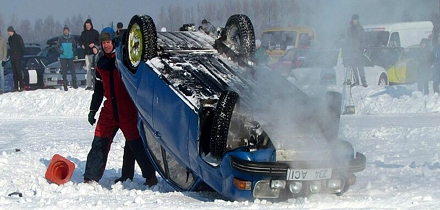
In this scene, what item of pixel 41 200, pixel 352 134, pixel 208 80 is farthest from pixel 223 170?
pixel 352 134

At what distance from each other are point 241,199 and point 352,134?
6.50 m

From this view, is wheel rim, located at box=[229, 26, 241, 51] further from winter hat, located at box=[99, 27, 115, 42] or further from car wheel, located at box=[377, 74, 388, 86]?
car wheel, located at box=[377, 74, 388, 86]

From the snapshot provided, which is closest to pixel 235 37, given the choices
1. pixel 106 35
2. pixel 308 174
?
pixel 106 35

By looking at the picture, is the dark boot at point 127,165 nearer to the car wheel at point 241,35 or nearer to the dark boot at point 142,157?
the dark boot at point 142,157

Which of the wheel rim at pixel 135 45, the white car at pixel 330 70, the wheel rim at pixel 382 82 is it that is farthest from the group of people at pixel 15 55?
the wheel rim at pixel 135 45

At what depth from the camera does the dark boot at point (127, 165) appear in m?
9.55

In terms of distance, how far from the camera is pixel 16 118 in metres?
19.0

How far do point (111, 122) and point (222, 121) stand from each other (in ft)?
8.48

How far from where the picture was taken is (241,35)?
898 cm

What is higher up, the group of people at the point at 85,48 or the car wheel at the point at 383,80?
the group of people at the point at 85,48

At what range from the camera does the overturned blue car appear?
275 inches

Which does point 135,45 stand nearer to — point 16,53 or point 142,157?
point 142,157

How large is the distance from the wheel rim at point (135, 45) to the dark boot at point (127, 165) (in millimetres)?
1352

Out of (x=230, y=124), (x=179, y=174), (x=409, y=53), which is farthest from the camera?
(x=409, y=53)
